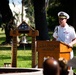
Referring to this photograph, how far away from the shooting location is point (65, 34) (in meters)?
8.35

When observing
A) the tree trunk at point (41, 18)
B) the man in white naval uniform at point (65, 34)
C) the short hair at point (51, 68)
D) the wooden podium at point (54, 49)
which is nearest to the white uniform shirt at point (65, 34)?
the man in white naval uniform at point (65, 34)

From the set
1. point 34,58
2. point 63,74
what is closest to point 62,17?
point 34,58

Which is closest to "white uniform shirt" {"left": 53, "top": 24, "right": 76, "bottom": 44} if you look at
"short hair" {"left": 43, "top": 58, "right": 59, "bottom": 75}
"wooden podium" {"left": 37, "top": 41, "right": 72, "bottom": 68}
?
"wooden podium" {"left": 37, "top": 41, "right": 72, "bottom": 68}

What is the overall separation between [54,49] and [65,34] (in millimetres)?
487

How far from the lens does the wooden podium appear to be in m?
7.86

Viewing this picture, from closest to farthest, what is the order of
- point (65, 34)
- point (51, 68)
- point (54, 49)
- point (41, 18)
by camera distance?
1. point (51, 68)
2. point (54, 49)
3. point (65, 34)
4. point (41, 18)

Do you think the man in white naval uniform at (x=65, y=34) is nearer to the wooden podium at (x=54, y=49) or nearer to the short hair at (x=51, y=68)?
the wooden podium at (x=54, y=49)

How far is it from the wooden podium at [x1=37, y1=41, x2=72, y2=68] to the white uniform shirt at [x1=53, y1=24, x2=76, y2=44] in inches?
12.3

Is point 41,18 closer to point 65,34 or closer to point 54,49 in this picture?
point 65,34

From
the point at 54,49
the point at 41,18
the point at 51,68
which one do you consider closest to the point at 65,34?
the point at 54,49

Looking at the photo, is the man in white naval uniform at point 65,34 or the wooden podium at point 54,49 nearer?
the wooden podium at point 54,49

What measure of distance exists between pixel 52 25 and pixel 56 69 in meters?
55.6

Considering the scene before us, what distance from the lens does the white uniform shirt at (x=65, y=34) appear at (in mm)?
8333

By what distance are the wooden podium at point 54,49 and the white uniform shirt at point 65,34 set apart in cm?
31
